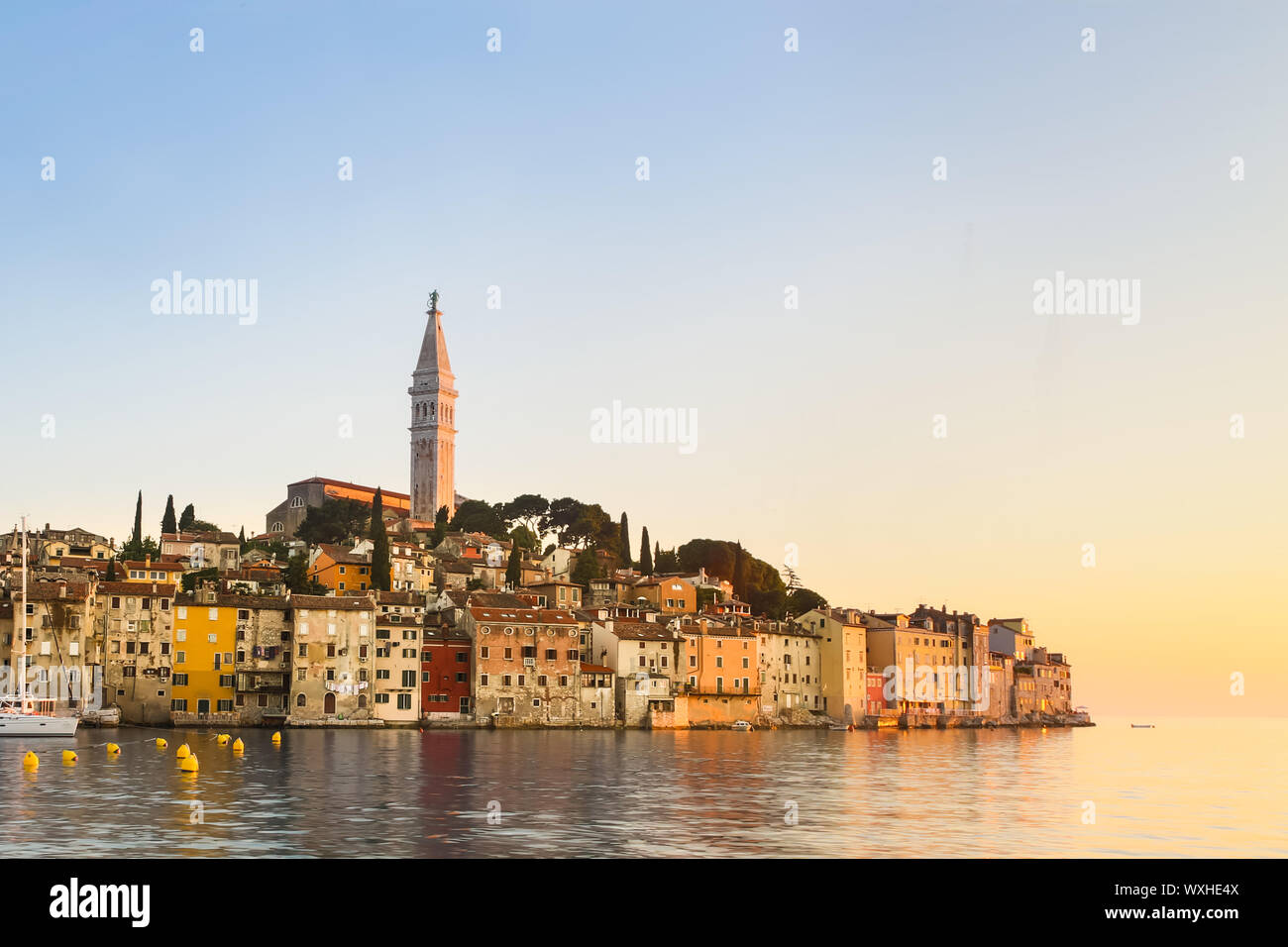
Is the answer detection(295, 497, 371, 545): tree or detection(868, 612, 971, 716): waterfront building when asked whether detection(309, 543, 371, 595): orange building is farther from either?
detection(868, 612, 971, 716): waterfront building

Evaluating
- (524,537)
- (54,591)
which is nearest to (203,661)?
(54,591)

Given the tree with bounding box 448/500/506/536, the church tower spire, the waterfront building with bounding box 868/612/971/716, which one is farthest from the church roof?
the waterfront building with bounding box 868/612/971/716

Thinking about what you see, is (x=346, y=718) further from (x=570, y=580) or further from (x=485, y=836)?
(x=485, y=836)

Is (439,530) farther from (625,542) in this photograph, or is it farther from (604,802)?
(604,802)

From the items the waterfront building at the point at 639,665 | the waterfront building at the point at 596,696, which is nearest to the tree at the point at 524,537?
the waterfront building at the point at 639,665
